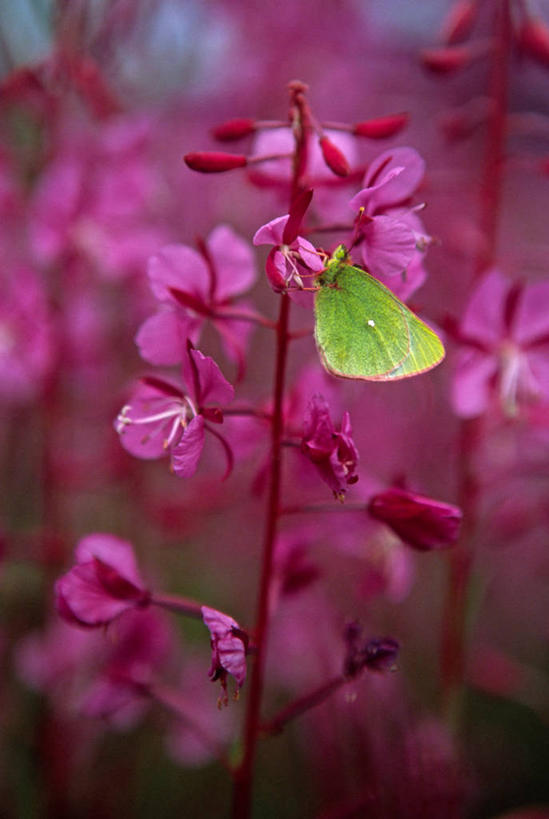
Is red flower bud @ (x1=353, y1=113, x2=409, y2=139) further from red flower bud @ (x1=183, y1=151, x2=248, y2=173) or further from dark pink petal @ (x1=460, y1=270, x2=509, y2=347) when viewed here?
dark pink petal @ (x1=460, y1=270, x2=509, y2=347)

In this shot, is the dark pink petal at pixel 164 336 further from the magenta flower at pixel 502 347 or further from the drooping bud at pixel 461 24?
the drooping bud at pixel 461 24

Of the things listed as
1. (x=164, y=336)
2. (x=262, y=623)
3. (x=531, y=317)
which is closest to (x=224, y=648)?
(x=262, y=623)

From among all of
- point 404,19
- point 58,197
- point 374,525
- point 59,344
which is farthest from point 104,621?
point 404,19

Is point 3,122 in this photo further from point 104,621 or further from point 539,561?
point 539,561

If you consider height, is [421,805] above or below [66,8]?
below

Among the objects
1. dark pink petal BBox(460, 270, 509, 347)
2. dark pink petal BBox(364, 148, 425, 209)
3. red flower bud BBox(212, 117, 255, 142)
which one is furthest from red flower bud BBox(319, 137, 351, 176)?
dark pink petal BBox(460, 270, 509, 347)

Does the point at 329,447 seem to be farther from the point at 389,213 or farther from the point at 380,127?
the point at 380,127
